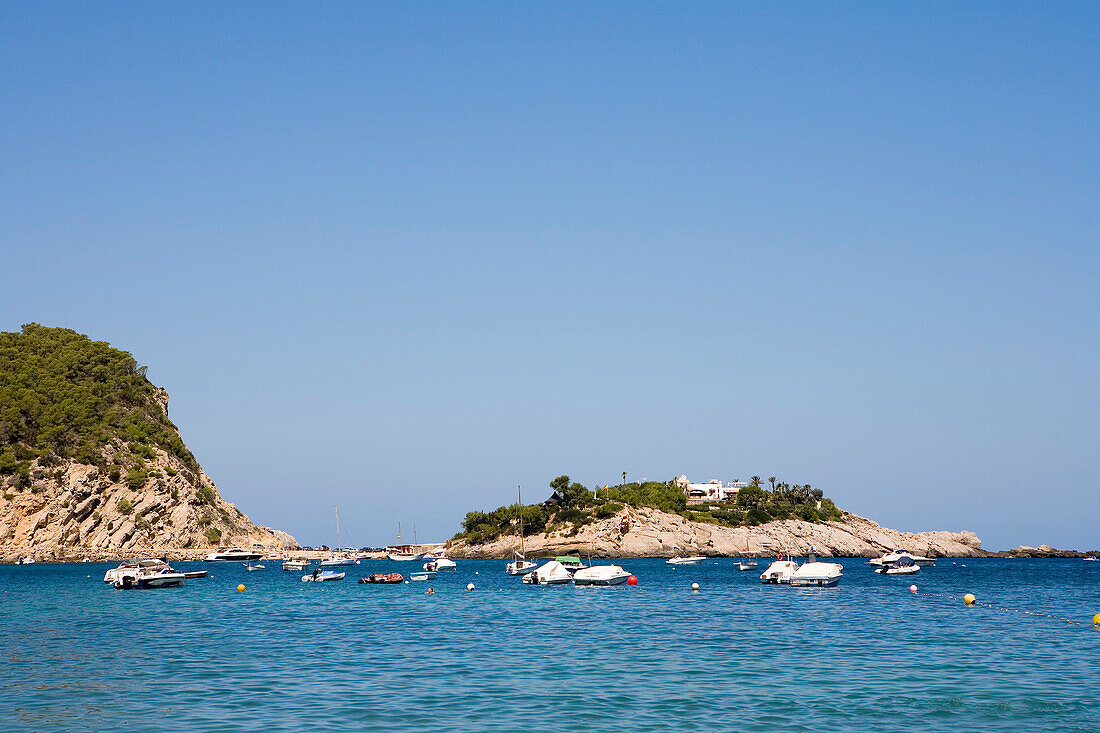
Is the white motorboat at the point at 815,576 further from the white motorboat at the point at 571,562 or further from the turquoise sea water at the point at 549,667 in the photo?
the white motorboat at the point at 571,562

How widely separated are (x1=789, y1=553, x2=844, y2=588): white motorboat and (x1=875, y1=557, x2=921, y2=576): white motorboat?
3197cm

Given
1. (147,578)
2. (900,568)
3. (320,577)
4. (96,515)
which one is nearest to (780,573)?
(900,568)

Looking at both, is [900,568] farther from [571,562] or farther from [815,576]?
[571,562]

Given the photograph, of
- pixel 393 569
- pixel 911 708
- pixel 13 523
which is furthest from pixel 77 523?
pixel 911 708

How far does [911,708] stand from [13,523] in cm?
18494

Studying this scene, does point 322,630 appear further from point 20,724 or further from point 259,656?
point 20,724

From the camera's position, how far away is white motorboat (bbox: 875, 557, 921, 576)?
413 feet

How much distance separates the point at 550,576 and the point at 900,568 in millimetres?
50477

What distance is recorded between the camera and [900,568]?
126062 mm

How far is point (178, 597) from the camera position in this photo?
86.4 m

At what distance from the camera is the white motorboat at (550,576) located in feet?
350

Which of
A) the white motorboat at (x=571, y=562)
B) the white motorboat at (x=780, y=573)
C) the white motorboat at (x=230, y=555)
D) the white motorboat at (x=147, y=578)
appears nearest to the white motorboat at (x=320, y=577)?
the white motorboat at (x=147, y=578)

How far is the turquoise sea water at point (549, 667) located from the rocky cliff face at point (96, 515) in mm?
112264

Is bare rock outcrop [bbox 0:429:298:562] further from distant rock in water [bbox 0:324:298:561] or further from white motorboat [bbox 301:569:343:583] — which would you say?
white motorboat [bbox 301:569:343:583]
